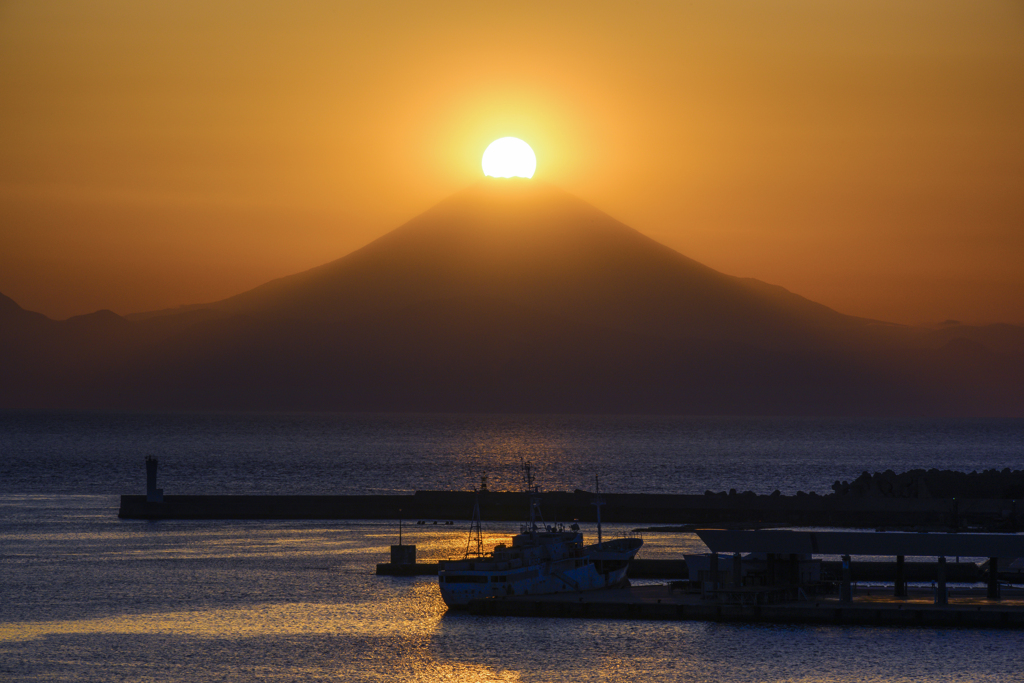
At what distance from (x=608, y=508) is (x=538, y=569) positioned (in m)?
31.5

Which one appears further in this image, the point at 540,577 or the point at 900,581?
the point at 540,577

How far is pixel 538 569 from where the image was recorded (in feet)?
153

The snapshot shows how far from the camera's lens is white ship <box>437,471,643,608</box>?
149 ft

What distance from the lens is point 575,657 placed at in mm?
38000

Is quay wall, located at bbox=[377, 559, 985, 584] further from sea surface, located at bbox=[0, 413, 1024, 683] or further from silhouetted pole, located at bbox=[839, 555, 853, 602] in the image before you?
sea surface, located at bbox=[0, 413, 1024, 683]

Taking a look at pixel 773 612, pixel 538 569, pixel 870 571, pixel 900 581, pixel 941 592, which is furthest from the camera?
pixel 870 571

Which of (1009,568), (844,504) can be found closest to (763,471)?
(844,504)

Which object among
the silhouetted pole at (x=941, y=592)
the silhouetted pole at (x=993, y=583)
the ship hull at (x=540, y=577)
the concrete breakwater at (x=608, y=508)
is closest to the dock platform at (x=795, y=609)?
the silhouetted pole at (x=941, y=592)

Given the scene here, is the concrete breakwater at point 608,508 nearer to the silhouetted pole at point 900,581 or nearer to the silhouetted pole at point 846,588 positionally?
the silhouetted pole at point 900,581

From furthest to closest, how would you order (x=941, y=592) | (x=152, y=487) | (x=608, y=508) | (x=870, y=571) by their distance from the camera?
1. (x=152, y=487)
2. (x=608, y=508)
3. (x=870, y=571)
4. (x=941, y=592)

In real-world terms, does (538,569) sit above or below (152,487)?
below

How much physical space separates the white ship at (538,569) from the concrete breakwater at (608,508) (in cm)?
2424

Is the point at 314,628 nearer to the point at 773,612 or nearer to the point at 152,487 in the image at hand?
the point at 773,612

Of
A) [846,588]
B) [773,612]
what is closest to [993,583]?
[846,588]
